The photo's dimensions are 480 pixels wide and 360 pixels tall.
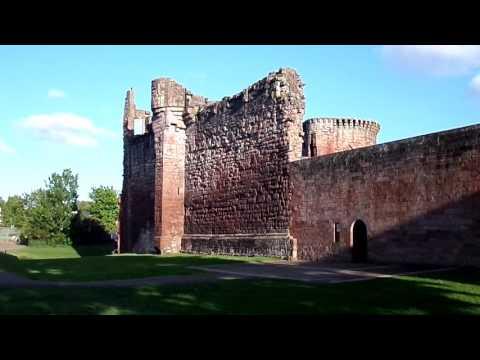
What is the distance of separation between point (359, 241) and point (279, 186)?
157 inches

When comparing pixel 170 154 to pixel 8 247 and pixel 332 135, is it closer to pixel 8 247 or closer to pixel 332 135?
pixel 332 135

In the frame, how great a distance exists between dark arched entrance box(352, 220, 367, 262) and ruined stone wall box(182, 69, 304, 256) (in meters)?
2.78

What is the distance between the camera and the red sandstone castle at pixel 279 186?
14.8 metres

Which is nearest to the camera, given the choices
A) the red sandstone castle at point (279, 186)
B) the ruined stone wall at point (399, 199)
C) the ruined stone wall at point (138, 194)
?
the ruined stone wall at point (399, 199)

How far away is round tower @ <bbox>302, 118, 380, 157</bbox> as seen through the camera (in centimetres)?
3722

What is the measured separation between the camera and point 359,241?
18156 mm

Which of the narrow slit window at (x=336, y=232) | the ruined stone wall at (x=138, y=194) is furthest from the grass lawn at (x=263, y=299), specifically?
the ruined stone wall at (x=138, y=194)

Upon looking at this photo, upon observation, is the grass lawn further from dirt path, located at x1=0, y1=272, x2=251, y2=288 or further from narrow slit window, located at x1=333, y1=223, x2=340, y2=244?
narrow slit window, located at x1=333, y1=223, x2=340, y2=244

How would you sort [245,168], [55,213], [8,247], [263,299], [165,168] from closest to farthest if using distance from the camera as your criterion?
1. [263,299]
2. [245,168]
3. [165,168]
4. [8,247]
5. [55,213]

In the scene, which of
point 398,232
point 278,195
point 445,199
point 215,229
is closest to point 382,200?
point 398,232

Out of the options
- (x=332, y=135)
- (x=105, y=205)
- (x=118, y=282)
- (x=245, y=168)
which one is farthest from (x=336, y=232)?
(x=105, y=205)

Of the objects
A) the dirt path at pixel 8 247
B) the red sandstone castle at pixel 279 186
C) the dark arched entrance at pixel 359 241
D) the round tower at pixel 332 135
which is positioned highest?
the round tower at pixel 332 135

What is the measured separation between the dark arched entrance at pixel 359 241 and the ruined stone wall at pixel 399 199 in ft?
0.64

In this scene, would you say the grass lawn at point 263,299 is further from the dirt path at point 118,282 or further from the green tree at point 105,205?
the green tree at point 105,205
